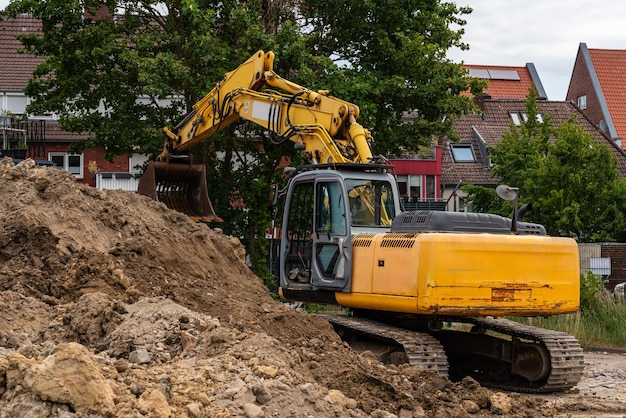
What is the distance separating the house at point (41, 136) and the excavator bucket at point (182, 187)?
16.8 meters

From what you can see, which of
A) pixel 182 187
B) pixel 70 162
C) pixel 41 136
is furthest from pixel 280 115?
pixel 70 162

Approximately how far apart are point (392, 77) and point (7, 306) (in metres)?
13.7

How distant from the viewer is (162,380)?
7.39 meters

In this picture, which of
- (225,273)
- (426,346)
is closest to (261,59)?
(225,273)

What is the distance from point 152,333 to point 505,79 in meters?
50.2

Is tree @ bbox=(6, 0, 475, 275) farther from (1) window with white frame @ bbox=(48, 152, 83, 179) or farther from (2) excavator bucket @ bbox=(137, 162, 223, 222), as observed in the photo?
(1) window with white frame @ bbox=(48, 152, 83, 179)

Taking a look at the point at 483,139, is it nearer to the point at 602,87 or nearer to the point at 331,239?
the point at 602,87

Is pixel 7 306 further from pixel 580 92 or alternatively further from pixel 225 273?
pixel 580 92

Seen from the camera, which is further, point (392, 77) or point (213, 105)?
point (392, 77)

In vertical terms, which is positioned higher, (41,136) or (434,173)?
(41,136)

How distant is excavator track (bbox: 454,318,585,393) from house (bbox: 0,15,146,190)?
24.3m

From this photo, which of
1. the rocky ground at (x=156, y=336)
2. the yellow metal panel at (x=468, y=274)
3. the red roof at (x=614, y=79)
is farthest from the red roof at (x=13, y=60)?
the yellow metal panel at (x=468, y=274)

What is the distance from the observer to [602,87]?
53875 mm

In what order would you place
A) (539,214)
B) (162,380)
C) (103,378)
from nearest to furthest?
(103,378)
(162,380)
(539,214)
